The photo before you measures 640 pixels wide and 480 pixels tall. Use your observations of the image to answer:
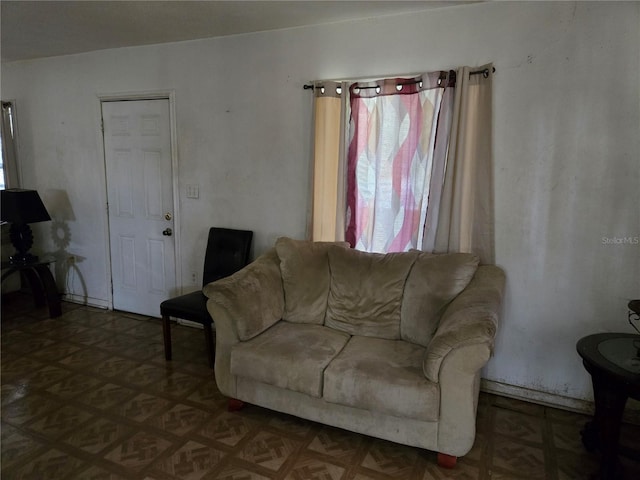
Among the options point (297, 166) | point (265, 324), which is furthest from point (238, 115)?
point (265, 324)

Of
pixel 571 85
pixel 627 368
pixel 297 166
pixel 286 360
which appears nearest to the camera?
pixel 627 368

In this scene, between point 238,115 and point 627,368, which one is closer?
point 627,368

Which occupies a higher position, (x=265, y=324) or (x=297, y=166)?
(x=297, y=166)

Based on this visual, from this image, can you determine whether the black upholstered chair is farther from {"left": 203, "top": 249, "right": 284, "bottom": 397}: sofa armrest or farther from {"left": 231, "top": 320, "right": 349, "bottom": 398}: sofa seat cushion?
{"left": 231, "top": 320, "right": 349, "bottom": 398}: sofa seat cushion

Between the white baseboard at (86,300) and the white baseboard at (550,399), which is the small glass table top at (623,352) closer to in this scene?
the white baseboard at (550,399)

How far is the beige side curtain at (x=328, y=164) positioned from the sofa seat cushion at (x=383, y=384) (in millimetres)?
1021

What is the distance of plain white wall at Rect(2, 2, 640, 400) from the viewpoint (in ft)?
7.50

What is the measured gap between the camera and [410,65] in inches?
106

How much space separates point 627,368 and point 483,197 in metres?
1.18

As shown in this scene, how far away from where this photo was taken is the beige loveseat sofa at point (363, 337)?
1.92m

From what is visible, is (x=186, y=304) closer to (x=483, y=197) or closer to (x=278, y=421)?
(x=278, y=421)

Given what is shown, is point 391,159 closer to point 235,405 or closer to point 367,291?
point 367,291

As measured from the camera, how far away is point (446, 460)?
78.7 inches

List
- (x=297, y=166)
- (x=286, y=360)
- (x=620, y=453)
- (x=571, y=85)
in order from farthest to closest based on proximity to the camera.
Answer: (x=297, y=166) < (x=571, y=85) < (x=286, y=360) < (x=620, y=453)
